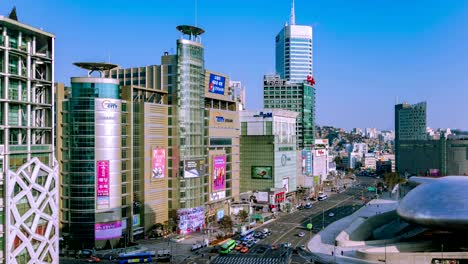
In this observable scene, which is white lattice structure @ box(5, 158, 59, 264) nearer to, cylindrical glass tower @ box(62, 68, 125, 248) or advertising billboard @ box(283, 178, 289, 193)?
cylindrical glass tower @ box(62, 68, 125, 248)

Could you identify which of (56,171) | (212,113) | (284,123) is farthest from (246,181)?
(56,171)

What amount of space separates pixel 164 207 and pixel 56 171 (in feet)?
147

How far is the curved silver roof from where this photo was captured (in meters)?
60.1

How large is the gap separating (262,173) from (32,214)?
88.3 meters

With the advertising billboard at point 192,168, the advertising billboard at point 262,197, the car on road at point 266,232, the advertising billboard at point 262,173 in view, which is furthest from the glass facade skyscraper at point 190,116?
the advertising billboard at point 262,173

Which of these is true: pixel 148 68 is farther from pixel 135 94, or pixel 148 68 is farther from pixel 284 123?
pixel 284 123

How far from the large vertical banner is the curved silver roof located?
44.3 metres

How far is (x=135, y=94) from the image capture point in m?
83.6

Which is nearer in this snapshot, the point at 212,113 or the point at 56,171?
the point at 56,171

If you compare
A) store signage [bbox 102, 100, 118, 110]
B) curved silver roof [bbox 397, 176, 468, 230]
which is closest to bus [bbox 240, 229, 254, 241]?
curved silver roof [bbox 397, 176, 468, 230]

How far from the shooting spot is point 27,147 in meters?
36.3

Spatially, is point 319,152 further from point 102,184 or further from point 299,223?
point 102,184

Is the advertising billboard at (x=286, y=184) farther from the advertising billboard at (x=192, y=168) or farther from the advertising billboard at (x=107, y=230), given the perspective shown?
the advertising billboard at (x=107, y=230)

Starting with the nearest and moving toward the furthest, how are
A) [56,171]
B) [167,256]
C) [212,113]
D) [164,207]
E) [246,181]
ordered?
1. [56,171]
2. [167,256]
3. [164,207]
4. [212,113]
5. [246,181]
